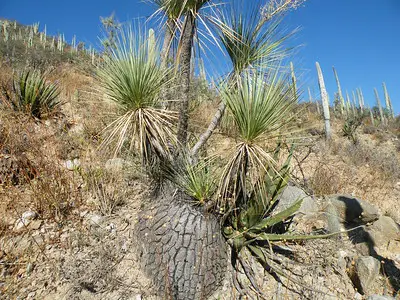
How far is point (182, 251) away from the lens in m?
2.11

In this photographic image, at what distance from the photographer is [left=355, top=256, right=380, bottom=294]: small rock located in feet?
7.86

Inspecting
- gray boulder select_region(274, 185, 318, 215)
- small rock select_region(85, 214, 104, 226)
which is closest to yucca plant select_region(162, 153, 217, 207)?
small rock select_region(85, 214, 104, 226)

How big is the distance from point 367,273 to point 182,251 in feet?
6.20

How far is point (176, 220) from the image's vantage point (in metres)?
2.19

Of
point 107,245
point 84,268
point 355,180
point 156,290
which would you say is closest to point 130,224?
point 107,245

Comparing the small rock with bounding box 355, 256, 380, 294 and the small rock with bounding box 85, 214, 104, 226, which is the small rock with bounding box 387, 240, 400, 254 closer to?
the small rock with bounding box 355, 256, 380, 294

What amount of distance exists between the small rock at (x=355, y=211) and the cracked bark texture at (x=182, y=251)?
7.50ft

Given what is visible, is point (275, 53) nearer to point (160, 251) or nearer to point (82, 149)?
point (160, 251)

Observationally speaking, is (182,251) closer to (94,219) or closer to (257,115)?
(94,219)

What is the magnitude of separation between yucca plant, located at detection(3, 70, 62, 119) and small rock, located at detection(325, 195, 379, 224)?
5058 millimetres

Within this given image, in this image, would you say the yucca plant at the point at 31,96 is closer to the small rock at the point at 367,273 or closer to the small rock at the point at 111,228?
the small rock at the point at 111,228

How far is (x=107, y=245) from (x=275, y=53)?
2599mm

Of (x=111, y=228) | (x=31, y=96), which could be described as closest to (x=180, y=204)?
(x=111, y=228)

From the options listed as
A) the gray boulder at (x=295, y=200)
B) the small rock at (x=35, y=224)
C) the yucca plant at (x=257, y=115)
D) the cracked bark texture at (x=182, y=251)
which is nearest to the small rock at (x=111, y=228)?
the cracked bark texture at (x=182, y=251)
